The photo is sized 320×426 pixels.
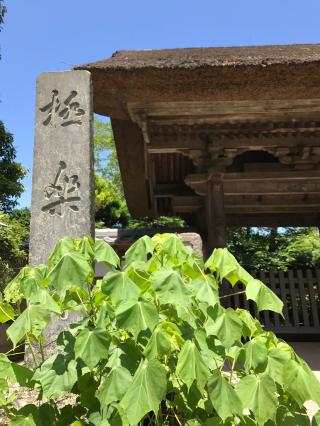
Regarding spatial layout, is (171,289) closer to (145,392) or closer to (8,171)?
(145,392)

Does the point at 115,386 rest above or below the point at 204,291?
below

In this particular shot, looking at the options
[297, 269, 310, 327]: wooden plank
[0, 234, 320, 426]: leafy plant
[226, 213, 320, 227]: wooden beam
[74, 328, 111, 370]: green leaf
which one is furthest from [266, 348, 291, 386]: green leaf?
[226, 213, 320, 227]: wooden beam

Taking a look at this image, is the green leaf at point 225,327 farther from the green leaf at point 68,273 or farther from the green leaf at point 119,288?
the green leaf at point 68,273

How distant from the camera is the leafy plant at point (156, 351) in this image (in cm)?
91

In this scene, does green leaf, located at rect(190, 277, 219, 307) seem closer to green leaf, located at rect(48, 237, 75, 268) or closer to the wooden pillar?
green leaf, located at rect(48, 237, 75, 268)

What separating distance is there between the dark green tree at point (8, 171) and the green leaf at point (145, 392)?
35.2 ft

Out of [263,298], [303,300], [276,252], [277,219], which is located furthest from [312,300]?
[263,298]

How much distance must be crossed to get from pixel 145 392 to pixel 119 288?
27 centimetres

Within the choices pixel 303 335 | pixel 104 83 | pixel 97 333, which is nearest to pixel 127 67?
pixel 104 83

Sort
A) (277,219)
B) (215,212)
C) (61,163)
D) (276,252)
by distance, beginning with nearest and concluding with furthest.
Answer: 1. (61,163)
2. (215,212)
3. (277,219)
4. (276,252)

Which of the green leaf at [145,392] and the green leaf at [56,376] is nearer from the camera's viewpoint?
the green leaf at [145,392]

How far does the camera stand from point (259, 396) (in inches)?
36.4

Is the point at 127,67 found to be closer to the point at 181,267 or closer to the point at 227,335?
the point at 181,267

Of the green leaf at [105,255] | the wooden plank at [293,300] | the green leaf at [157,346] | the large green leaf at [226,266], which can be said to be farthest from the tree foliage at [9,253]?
the green leaf at [157,346]
